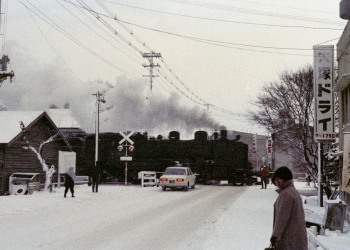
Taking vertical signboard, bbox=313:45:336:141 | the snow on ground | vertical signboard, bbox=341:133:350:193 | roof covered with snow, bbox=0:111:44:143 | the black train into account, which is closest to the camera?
the snow on ground

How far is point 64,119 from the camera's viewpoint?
58.2 metres

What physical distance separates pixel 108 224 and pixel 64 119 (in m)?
46.0

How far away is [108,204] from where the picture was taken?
20.1 m

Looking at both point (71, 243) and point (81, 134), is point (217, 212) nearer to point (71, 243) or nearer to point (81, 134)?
point (71, 243)

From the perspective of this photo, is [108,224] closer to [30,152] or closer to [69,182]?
[69,182]

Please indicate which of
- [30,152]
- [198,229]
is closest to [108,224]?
[198,229]

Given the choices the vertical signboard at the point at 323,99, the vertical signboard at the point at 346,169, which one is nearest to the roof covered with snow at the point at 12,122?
the vertical signboard at the point at 323,99

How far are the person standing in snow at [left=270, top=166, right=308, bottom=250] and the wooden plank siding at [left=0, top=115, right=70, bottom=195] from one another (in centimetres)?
2332

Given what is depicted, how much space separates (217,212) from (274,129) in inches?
635

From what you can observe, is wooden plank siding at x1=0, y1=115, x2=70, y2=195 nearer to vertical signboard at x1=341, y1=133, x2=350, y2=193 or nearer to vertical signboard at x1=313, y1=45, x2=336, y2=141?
vertical signboard at x1=313, y1=45, x2=336, y2=141

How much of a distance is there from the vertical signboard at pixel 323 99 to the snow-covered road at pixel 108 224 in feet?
16.7

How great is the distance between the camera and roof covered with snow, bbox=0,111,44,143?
27450 millimetres

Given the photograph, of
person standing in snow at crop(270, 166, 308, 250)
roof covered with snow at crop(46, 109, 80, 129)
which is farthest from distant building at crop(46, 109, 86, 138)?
person standing in snow at crop(270, 166, 308, 250)

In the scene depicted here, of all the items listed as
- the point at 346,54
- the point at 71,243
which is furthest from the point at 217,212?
the point at 71,243
